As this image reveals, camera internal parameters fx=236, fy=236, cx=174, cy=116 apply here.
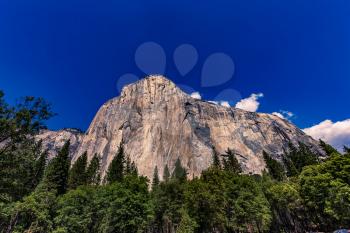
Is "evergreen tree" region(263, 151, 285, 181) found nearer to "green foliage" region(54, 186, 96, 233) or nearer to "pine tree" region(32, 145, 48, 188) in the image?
"green foliage" region(54, 186, 96, 233)

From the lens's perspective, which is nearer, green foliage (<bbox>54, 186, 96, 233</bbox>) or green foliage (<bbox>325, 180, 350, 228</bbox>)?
green foliage (<bbox>325, 180, 350, 228</bbox>)

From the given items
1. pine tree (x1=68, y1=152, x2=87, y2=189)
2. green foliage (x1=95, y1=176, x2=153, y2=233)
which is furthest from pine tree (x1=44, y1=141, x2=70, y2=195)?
green foliage (x1=95, y1=176, x2=153, y2=233)

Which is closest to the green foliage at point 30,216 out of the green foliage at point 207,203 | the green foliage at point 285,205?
the green foliage at point 207,203

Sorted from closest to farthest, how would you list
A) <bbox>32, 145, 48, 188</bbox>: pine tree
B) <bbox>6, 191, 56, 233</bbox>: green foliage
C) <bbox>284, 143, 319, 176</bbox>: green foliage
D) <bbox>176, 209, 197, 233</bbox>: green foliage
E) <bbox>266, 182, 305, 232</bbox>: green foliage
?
<bbox>6, 191, 56, 233</bbox>: green foliage < <bbox>176, 209, 197, 233</bbox>: green foliage < <bbox>266, 182, 305, 232</bbox>: green foliage < <bbox>32, 145, 48, 188</bbox>: pine tree < <bbox>284, 143, 319, 176</bbox>: green foliage

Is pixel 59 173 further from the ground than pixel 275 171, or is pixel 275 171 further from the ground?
pixel 275 171

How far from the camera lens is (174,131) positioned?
141 meters

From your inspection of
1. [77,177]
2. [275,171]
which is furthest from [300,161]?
[77,177]

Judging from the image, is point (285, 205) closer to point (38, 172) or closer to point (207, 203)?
point (207, 203)

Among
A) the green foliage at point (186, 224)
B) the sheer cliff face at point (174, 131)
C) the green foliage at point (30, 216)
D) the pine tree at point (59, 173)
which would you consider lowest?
the green foliage at point (186, 224)

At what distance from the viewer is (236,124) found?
156000 mm

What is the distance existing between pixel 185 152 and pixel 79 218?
3701 inches

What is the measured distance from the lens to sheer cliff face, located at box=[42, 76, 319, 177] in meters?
132

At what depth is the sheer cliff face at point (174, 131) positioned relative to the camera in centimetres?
13162

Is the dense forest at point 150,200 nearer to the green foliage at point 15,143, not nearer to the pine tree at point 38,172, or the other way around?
the green foliage at point 15,143
